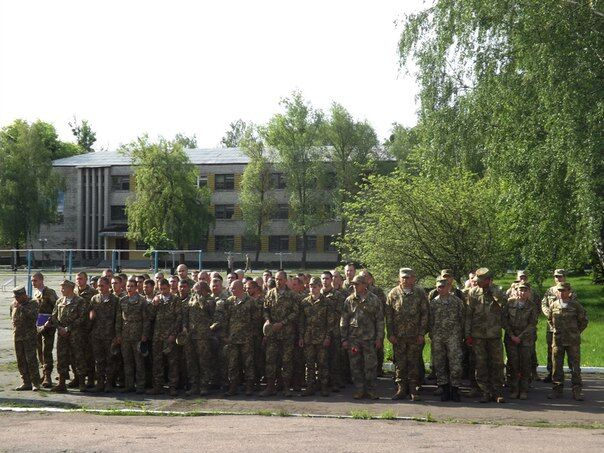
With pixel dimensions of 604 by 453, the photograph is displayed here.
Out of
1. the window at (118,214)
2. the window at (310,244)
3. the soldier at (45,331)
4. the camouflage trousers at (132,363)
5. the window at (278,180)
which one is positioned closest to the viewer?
the camouflage trousers at (132,363)

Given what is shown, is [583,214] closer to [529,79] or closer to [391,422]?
[529,79]

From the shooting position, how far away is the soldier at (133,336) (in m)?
14.5

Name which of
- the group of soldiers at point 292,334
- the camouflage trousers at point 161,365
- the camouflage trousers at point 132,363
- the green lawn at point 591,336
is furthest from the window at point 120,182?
the camouflage trousers at point 161,365

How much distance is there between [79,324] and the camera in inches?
592

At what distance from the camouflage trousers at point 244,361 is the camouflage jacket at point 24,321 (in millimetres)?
3434

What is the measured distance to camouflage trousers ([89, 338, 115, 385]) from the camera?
583 inches

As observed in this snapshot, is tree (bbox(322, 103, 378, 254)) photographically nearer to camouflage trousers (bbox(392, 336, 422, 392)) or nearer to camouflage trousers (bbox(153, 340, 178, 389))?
camouflage trousers (bbox(153, 340, 178, 389))

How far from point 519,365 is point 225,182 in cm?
6725

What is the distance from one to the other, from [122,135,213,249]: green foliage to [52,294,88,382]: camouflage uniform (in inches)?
2164

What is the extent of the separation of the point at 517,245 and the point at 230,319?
1717 centimetres

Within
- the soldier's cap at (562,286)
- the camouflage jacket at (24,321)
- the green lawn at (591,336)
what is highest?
the soldier's cap at (562,286)

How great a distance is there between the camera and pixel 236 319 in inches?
560

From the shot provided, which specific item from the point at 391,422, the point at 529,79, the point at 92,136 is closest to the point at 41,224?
the point at 92,136

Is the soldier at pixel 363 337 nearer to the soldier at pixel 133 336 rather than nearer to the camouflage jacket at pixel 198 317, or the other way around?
the camouflage jacket at pixel 198 317
